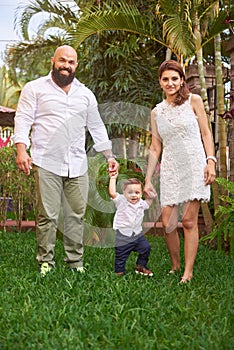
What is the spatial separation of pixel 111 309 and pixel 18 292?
846 mm

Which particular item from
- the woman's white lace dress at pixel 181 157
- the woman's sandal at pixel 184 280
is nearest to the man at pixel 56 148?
the woman's white lace dress at pixel 181 157

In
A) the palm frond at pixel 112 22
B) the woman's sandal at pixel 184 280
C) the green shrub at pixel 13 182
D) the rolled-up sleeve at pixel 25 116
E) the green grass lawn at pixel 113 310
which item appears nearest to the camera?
the green grass lawn at pixel 113 310

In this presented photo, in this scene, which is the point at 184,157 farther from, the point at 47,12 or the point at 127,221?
the point at 47,12

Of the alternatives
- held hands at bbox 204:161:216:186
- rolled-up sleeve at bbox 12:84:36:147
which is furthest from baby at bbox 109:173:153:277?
rolled-up sleeve at bbox 12:84:36:147

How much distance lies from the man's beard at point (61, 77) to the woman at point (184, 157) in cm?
74

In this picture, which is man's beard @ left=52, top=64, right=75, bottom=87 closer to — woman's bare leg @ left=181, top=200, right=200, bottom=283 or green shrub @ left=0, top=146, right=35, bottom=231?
woman's bare leg @ left=181, top=200, right=200, bottom=283

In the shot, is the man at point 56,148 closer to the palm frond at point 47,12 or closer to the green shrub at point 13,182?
the green shrub at point 13,182

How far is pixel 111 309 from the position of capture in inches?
140

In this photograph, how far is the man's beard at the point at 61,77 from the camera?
4922 millimetres

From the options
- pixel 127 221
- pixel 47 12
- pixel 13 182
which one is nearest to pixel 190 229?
pixel 127 221

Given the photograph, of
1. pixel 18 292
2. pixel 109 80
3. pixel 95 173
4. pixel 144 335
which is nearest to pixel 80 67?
pixel 109 80

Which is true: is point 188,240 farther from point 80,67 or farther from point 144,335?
point 80,67

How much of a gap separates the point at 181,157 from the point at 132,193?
0.50m

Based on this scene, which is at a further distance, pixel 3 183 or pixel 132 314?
pixel 3 183
